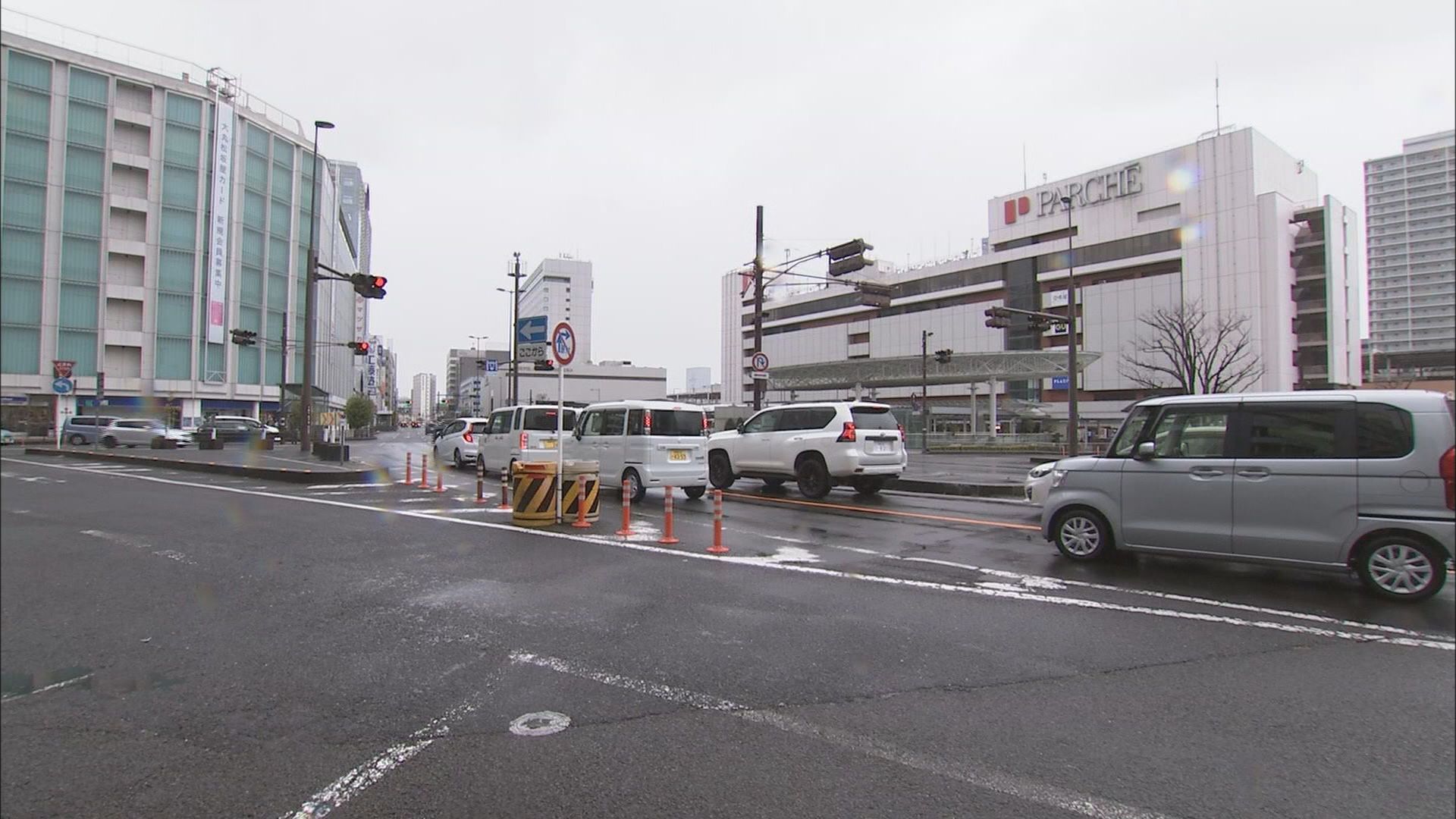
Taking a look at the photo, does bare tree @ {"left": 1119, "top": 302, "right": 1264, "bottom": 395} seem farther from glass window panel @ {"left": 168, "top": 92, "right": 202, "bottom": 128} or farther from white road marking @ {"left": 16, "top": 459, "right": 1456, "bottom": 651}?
glass window panel @ {"left": 168, "top": 92, "right": 202, "bottom": 128}

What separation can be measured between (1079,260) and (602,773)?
6917 centimetres

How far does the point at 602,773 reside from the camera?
306cm

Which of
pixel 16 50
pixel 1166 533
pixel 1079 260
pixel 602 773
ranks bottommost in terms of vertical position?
pixel 602 773

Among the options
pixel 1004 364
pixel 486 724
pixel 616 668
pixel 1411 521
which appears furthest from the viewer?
pixel 1004 364

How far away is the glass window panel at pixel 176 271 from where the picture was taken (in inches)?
1660

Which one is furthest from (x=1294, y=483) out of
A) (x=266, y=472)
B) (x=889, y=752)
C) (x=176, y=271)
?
(x=176, y=271)

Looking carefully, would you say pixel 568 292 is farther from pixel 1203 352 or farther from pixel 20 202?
pixel 20 202

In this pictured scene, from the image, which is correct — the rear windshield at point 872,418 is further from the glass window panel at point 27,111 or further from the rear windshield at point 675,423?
the glass window panel at point 27,111

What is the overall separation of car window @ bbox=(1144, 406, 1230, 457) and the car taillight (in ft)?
4.63

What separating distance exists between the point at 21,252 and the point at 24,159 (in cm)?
39

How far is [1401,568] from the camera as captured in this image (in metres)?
5.51

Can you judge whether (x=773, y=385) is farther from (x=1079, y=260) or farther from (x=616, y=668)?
(x=616, y=668)

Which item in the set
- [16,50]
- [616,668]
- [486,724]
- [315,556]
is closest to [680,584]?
[616,668]

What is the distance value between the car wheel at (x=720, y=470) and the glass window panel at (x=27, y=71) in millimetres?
12878
